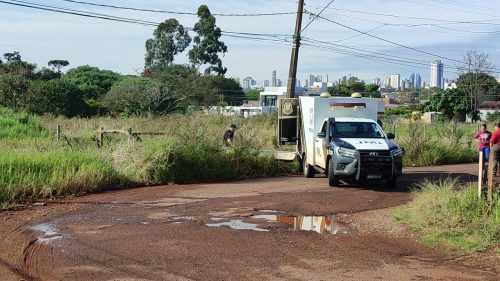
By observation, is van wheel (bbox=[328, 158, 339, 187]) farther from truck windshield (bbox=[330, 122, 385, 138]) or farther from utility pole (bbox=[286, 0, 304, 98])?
utility pole (bbox=[286, 0, 304, 98])

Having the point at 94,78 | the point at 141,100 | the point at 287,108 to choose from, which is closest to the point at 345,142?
the point at 287,108

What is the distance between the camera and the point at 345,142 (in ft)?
47.1

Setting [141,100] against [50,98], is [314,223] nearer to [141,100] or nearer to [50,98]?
[141,100]

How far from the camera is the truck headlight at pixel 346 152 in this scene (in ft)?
45.5

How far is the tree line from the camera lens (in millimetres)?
41219

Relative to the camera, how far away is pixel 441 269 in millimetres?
7016

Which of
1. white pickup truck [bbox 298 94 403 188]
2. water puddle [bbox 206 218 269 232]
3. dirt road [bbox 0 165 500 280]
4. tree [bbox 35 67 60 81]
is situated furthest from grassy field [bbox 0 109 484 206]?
tree [bbox 35 67 60 81]

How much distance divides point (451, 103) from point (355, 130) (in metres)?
53.2

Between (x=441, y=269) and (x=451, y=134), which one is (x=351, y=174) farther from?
(x=451, y=134)

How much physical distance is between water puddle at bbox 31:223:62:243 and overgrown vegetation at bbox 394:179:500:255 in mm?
5712

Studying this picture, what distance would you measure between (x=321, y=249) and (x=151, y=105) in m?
30.7

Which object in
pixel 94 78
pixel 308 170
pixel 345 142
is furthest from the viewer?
pixel 94 78

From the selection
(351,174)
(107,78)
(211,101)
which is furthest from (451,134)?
(107,78)

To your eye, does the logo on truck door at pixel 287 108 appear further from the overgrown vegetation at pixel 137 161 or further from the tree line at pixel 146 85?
the tree line at pixel 146 85
